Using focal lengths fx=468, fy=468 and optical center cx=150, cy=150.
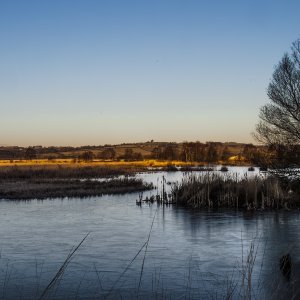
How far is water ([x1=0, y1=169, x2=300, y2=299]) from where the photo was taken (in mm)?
9086

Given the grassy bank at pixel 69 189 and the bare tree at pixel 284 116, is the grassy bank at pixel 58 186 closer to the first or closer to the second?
the grassy bank at pixel 69 189

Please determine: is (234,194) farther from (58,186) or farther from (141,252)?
(58,186)

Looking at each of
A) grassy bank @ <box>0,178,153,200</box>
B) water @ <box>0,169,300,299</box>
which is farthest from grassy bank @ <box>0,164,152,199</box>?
water @ <box>0,169,300,299</box>

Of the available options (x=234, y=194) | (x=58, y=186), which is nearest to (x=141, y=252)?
(x=234, y=194)

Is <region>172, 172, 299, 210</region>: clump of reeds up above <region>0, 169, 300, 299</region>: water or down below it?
above

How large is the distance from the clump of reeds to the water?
1.61 meters

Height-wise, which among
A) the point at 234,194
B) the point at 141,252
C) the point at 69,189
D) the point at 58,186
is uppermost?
the point at 234,194

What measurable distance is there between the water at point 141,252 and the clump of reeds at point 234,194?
1.61 m

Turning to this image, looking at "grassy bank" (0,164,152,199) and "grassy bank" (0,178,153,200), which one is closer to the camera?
"grassy bank" (0,178,153,200)

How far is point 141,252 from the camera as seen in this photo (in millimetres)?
12750

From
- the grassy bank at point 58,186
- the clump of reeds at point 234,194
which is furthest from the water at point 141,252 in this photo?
the grassy bank at point 58,186

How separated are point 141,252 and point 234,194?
11333 millimetres

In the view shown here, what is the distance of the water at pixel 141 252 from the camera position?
9.09m

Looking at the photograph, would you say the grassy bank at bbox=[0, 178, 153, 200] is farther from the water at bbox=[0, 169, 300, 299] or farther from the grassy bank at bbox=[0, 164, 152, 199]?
the water at bbox=[0, 169, 300, 299]
